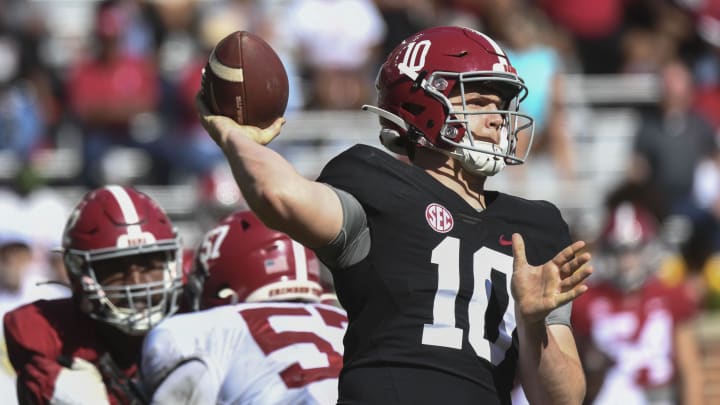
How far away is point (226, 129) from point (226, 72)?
0.69 feet

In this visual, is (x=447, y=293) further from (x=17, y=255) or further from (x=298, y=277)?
(x=17, y=255)

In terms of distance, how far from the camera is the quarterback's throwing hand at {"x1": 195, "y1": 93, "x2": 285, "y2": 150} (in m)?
3.60

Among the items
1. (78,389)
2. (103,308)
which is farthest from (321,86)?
(78,389)

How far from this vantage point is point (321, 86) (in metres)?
11.0

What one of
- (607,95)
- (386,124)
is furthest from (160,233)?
(607,95)

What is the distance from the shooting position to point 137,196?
535 centimetres

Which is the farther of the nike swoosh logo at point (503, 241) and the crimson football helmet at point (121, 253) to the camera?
the crimson football helmet at point (121, 253)

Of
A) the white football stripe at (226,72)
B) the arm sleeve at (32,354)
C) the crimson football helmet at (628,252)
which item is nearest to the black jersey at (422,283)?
the white football stripe at (226,72)

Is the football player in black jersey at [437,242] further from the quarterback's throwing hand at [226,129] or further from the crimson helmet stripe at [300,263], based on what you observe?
the crimson helmet stripe at [300,263]

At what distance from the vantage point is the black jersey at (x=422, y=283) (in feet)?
12.0

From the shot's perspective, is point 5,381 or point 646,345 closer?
point 5,381

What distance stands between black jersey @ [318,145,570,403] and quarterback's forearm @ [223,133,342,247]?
192 mm

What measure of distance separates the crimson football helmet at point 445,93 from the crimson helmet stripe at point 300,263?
3.82ft

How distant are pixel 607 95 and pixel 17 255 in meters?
4.96
